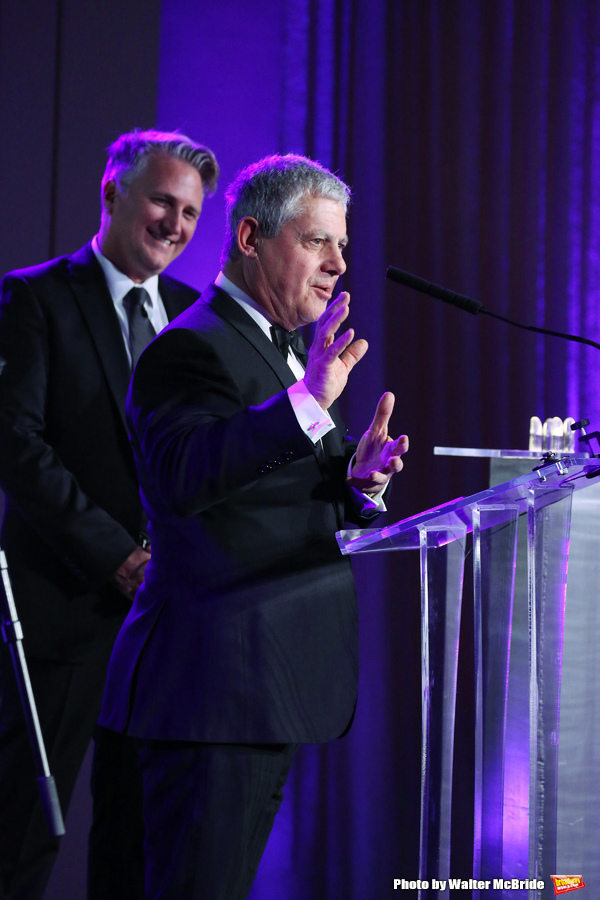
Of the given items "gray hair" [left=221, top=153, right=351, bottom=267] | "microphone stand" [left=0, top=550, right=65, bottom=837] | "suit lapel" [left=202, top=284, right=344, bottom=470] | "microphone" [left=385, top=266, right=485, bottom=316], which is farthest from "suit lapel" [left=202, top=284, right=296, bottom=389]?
"microphone stand" [left=0, top=550, right=65, bottom=837]

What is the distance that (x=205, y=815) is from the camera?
3.98 feet

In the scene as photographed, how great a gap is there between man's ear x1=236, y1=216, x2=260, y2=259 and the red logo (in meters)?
1.07

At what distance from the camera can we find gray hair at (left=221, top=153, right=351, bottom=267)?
143 centimetres

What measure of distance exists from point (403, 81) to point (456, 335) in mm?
819

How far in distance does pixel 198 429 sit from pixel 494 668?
1.85 ft

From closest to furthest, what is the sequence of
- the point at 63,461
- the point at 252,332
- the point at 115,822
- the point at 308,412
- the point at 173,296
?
the point at 308,412 < the point at 252,332 < the point at 115,822 < the point at 63,461 < the point at 173,296

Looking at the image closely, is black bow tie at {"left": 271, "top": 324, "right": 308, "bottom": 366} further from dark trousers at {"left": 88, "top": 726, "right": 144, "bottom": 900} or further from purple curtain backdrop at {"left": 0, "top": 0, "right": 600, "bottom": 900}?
purple curtain backdrop at {"left": 0, "top": 0, "right": 600, "bottom": 900}

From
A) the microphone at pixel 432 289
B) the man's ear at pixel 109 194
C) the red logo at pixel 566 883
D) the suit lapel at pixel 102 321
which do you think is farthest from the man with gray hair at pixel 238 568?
the man's ear at pixel 109 194

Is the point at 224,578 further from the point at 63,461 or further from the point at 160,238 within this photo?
the point at 160,238

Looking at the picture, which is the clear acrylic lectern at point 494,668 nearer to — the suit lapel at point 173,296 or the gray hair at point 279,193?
the gray hair at point 279,193

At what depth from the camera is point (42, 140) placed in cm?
247

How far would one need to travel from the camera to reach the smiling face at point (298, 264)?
1418 mm

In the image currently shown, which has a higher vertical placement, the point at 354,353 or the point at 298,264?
the point at 298,264

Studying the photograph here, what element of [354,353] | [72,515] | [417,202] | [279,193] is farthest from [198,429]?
[417,202]
